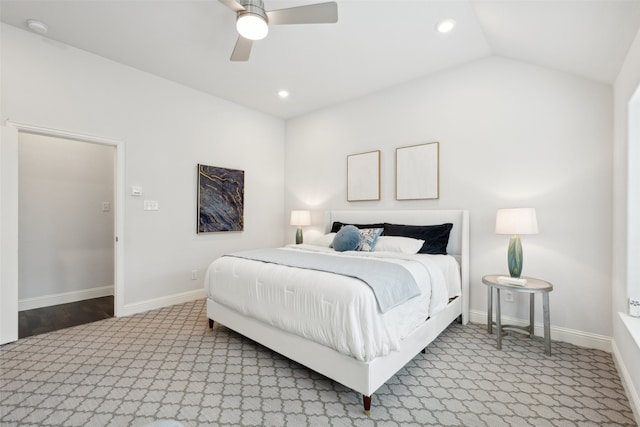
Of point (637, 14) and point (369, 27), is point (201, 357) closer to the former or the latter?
point (369, 27)

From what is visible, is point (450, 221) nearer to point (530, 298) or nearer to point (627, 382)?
point (530, 298)

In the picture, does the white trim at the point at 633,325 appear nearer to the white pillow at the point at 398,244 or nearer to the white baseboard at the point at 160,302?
the white pillow at the point at 398,244

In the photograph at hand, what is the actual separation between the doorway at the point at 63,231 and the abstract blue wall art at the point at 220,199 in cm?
123

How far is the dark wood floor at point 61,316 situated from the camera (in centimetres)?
303

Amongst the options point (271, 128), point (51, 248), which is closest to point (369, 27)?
point (271, 128)

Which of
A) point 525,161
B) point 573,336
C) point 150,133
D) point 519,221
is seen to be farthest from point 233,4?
point 573,336

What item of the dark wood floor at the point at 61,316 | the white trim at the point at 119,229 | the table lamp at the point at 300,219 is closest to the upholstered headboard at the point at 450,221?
the table lamp at the point at 300,219

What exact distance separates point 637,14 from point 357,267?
2356mm

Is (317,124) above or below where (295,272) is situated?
above

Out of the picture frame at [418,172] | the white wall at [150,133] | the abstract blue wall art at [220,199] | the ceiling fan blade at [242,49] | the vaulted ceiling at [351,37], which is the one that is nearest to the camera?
the vaulted ceiling at [351,37]

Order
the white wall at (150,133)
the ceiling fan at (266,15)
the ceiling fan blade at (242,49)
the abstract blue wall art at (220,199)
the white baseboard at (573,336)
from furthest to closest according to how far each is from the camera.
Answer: the abstract blue wall art at (220,199) < the white wall at (150,133) < the white baseboard at (573,336) < the ceiling fan blade at (242,49) < the ceiling fan at (266,15)

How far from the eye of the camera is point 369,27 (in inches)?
107

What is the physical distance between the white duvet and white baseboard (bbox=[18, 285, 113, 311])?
247 centimetres

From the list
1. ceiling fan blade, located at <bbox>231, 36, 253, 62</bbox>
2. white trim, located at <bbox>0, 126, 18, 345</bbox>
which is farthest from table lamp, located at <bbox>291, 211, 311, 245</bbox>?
white trim, located at <bbox>0, 126, 18, 345</bbox>
